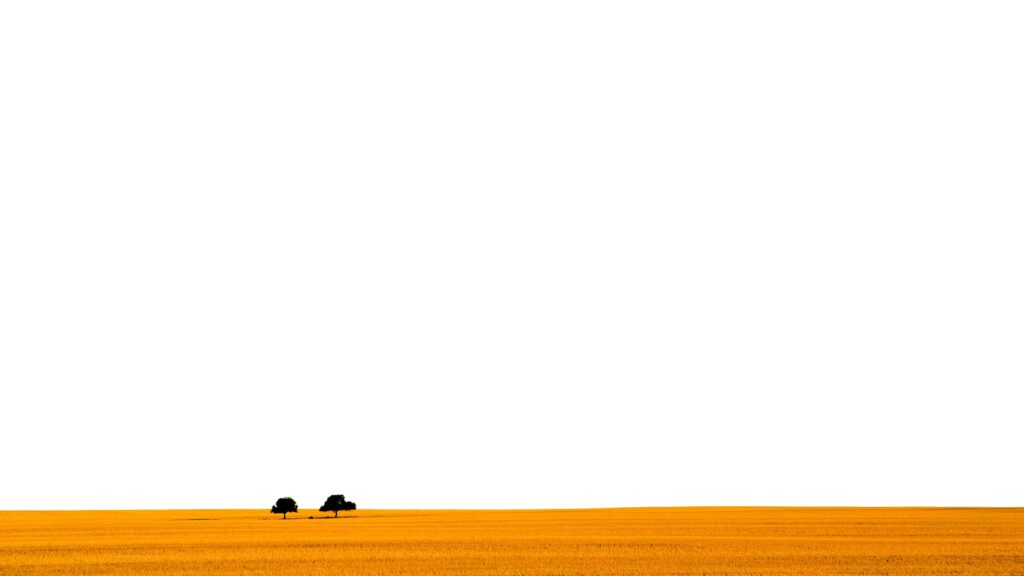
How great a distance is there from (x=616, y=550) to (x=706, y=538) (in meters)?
11.9

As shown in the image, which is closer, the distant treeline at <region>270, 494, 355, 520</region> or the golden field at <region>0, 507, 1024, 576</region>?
the golden field at <region>0, 507, 1024, 576</region>

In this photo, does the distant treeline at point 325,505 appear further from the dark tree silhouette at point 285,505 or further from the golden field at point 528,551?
the golden field at point 528,551

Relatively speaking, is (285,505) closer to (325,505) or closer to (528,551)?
(325,505)

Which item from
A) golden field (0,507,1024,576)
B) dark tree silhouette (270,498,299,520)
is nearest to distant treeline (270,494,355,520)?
dark tree silhouette (270,498,299,520)

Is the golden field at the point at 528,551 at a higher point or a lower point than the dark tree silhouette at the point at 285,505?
lower

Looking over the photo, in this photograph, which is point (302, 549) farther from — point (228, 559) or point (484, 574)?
point (484, 574)

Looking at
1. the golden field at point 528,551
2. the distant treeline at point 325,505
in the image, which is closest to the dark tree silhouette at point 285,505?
the distant treeline at point 325,505

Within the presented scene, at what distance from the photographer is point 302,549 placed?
5241 centimetres

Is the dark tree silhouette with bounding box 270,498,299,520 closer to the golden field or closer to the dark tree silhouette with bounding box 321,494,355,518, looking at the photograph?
→ the dark tree silhouette with bounding box 321,494,355,518

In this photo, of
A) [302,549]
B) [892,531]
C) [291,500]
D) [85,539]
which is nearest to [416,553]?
[302,549]

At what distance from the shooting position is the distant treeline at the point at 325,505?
101 meters

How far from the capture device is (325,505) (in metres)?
105

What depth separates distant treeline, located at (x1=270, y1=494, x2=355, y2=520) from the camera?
3964 inches

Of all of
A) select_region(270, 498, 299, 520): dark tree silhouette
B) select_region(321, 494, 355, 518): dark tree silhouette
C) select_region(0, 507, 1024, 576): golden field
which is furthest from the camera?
select_region(321, 494, 355, 518): dark tree silhouette
